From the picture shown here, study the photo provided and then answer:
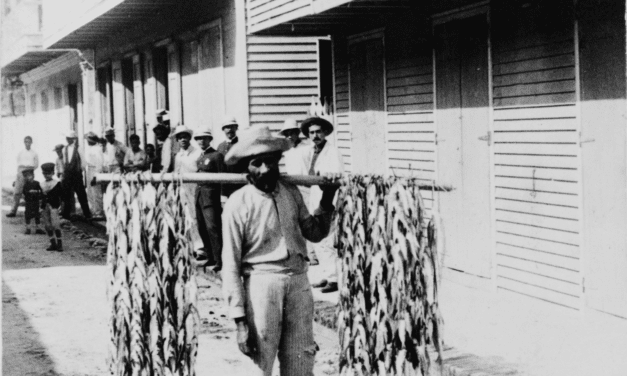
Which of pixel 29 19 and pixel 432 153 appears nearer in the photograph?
pixel 432 153

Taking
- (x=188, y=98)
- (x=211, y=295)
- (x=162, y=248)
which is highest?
(x=188, y=98)

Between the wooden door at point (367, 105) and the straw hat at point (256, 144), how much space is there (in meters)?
7.42

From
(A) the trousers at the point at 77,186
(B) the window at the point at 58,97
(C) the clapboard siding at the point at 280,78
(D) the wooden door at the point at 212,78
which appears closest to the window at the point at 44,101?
(B) the window at the point at 58,97

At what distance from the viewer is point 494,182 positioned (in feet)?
33.4

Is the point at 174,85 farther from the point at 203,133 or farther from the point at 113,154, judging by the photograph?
→ the point at 203,133

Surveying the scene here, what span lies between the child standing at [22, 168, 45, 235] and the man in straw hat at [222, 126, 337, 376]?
46.4ft

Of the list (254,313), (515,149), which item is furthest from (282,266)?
(515,149)

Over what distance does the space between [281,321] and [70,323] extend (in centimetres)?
531

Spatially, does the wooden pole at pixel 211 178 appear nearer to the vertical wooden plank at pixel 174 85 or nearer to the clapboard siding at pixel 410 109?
the clapboard siding at pixel 410 109

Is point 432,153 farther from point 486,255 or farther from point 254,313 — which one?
point 254,313

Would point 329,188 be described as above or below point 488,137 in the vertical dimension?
below

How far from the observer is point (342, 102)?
14.7m

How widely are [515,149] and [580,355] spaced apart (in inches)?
110

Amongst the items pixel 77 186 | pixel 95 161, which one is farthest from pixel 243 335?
pixel 77 186
